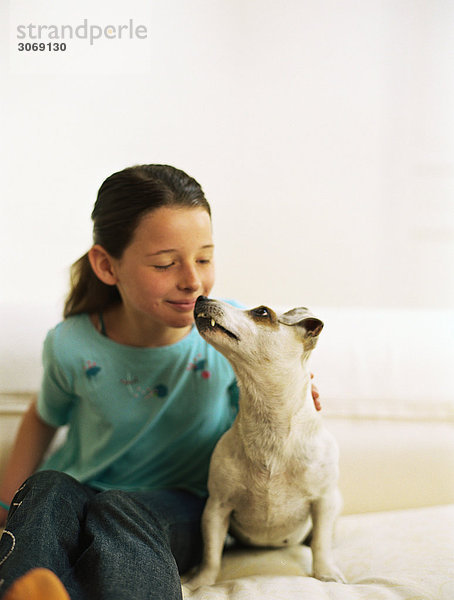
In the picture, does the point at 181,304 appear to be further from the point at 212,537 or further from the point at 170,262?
the point at 212,537

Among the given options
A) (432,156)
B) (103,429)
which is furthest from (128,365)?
(432,156)

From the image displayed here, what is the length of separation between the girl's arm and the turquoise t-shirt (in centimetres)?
7

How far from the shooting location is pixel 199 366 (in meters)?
1.10

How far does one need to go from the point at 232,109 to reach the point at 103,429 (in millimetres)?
774

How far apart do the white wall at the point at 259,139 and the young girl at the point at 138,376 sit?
0.17 m

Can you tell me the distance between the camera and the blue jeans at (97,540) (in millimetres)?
695

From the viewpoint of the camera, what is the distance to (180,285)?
99 cm

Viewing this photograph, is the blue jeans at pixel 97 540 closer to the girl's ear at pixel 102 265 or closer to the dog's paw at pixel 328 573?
the dog's paw at pixel 328 573

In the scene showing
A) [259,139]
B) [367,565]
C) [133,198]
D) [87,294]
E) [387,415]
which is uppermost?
[259,139]

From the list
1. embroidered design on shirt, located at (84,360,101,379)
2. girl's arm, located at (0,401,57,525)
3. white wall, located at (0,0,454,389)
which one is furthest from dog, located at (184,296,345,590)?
white wall, located at (0,0,454,389)

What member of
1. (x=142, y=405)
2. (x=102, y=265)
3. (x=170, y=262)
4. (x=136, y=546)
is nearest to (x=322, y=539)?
(x=136, y=546)

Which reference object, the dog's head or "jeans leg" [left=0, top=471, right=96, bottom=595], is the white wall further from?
the dog's head

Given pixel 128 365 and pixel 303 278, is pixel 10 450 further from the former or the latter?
pixel 303 278

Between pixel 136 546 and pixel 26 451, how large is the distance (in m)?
0.46
